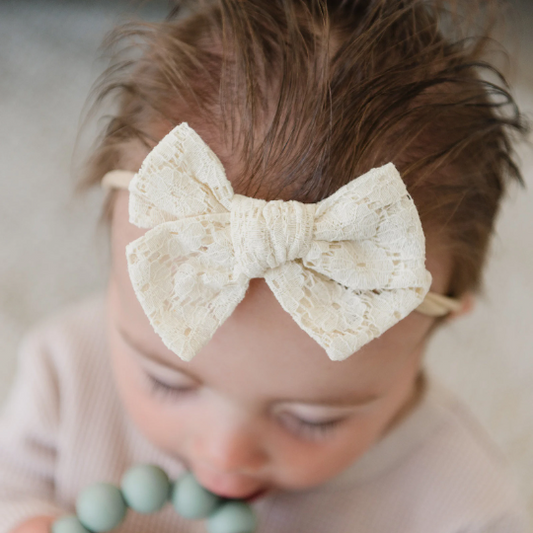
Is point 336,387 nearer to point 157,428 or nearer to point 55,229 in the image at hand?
point 157,428

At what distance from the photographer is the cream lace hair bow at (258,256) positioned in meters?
0.43

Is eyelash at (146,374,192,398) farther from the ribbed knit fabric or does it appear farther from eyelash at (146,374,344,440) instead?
the ribbed knit fabric

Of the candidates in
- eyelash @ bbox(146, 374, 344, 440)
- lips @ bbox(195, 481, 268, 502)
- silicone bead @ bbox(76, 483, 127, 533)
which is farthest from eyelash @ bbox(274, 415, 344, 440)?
silicone bead @ bbox(76, 483, 127, 533)

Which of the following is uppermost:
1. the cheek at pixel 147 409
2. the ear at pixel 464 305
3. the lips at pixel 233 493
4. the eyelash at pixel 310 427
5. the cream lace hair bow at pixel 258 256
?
the cream lace hair bow at pixel 258 256

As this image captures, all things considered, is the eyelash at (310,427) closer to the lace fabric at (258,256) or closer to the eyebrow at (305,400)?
the eyebrow at (305,400)

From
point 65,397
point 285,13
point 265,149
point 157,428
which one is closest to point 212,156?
point 265,149

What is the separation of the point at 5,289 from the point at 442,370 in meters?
0.77

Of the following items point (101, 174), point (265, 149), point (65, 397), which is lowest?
point (65, 397)

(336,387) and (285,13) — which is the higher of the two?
(285,13)

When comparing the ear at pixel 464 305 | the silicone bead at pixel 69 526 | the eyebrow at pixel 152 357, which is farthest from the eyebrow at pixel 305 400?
the silicone bead at pixel 69 526

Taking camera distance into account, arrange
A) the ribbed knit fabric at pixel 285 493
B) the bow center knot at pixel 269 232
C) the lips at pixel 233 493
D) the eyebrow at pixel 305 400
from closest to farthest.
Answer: the bow center knot at pixel 269 232 < the eyebrow at pixel 305 400 < the lips at pixel 233 493 < the ribbed knit fabric at pixel 285 493

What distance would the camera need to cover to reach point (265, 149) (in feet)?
1.59

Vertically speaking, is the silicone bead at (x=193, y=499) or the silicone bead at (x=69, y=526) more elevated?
the silicone bead at (x=193, y=499)

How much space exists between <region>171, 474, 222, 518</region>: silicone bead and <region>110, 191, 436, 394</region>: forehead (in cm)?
19
